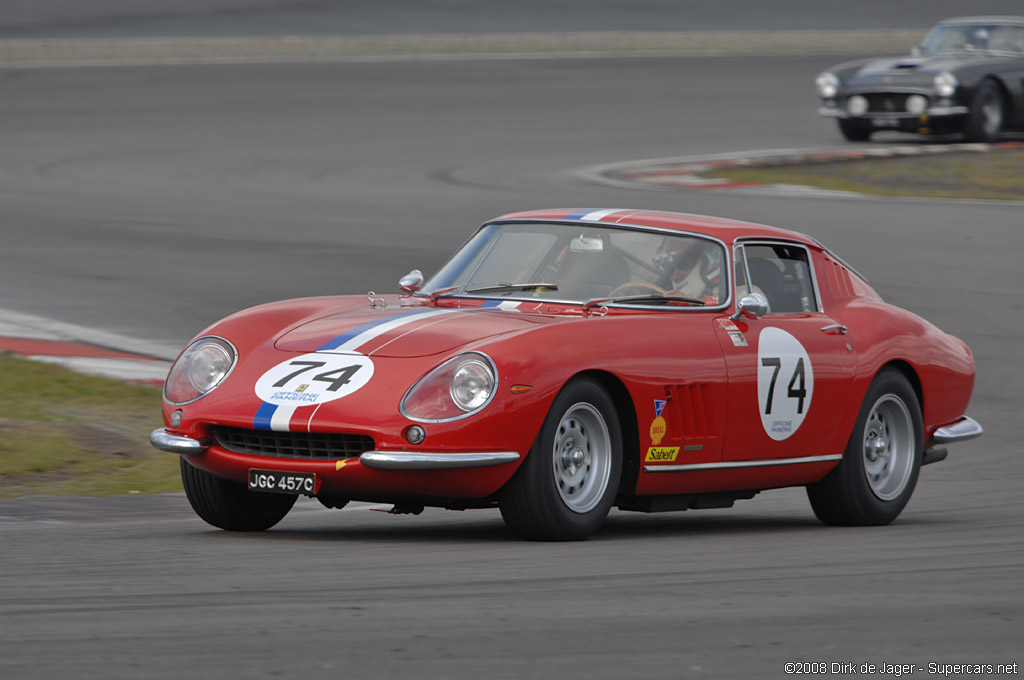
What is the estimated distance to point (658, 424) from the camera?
666 cm

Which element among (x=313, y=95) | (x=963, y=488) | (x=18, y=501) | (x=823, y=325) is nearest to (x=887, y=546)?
(x=823, y=325)

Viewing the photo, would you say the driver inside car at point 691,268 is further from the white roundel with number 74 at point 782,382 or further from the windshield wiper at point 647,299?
the white roundel with number 74 at point 782,382

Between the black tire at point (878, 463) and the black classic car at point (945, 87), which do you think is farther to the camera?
the black classic car at point (945, 87)

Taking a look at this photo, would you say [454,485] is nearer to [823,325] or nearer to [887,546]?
[887,546]

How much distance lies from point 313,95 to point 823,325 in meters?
23.7

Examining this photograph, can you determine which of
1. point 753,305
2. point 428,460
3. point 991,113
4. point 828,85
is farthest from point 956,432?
point 991,113

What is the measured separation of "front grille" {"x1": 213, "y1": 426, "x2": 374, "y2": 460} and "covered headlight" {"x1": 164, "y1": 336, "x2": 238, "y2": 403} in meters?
0.25

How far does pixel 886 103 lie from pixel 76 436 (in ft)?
54.7

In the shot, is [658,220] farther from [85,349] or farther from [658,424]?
[85,349]

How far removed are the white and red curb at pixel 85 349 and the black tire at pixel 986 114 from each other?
14648mm

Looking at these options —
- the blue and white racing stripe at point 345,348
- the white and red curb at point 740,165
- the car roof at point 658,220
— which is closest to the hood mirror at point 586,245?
the car roof at point 658,220

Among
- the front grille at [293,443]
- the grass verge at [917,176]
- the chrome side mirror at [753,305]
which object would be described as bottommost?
the grass verge at [917,176]

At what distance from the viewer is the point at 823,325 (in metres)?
7.59

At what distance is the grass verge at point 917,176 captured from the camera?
65.5 feet
